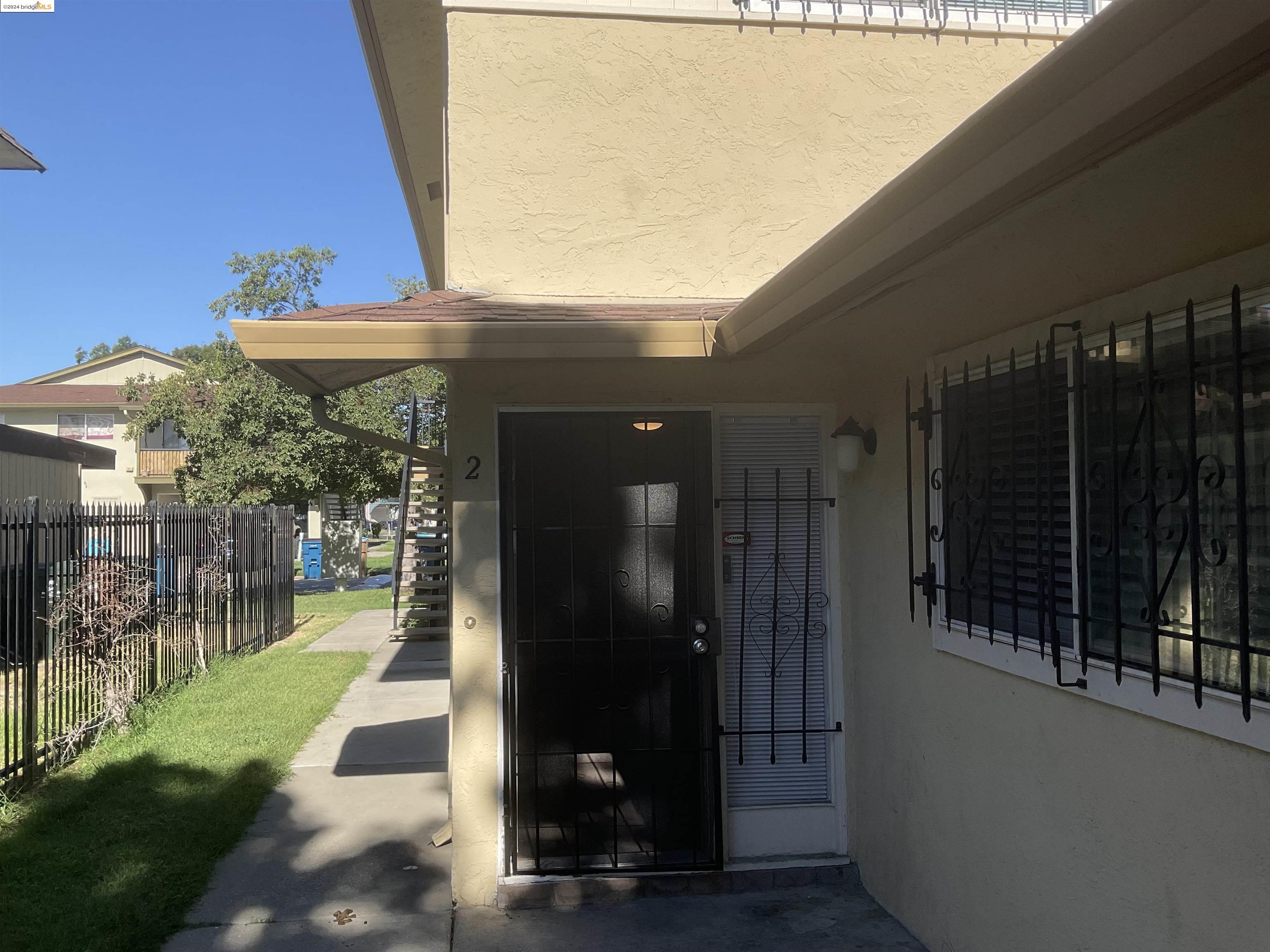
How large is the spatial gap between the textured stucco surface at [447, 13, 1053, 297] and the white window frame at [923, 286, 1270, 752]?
1.84 meters

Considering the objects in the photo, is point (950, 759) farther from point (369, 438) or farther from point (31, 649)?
point (31, 649)

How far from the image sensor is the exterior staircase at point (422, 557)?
12609 mm

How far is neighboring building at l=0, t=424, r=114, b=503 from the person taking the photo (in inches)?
476

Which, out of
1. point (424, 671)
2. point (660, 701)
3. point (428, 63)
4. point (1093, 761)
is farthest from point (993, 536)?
point (424, 671)

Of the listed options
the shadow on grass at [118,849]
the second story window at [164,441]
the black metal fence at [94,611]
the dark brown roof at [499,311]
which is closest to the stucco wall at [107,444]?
the second story window at [164,441]

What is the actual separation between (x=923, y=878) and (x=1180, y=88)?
3272mm

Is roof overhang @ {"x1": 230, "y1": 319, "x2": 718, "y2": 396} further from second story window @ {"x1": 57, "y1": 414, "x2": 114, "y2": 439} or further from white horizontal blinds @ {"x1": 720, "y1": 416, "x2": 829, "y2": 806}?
second story window @ {"x1": 57, "y1": 414, "x2": 114, "y2": 439}

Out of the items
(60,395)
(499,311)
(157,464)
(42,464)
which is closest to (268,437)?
(42,464)

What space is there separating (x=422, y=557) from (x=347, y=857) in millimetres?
7921

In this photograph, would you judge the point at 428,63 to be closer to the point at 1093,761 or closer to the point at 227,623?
the point at 1093,761

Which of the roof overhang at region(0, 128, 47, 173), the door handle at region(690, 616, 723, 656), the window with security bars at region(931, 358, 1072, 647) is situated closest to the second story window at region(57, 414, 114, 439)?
the roof overhang at region(0, 128, 47, 173)

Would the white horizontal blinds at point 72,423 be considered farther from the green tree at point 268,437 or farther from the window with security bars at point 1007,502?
the window with security bars at point 1007,502

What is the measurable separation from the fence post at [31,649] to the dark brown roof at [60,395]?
108 ft

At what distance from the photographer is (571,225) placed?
16.8ft
